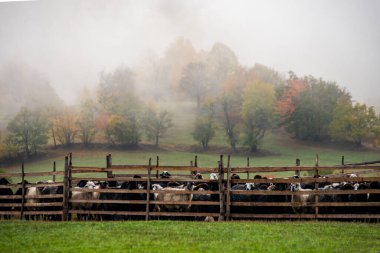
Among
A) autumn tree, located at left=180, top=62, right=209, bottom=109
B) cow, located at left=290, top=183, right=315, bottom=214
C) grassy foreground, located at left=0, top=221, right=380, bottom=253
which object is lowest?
grassy foreground, located at left=0, top=221, right=380, bottom=253

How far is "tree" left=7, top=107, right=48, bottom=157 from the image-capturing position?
160 feet

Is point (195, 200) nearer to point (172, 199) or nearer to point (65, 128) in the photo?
point (172, 199)

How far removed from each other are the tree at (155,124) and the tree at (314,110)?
12.2m

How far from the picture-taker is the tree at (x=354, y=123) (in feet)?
165

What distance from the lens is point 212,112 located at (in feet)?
198

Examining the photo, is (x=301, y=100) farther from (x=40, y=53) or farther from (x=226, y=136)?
(x=40, y=53)

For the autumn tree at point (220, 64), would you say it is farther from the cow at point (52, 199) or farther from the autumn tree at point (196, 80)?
the cow at point (52, 199)

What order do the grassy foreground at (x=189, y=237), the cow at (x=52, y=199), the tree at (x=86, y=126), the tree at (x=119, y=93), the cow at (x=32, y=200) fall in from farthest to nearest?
the tree at (x=119, y=93)
the tree at (x=86, y=126)
the cow at (x=32, y=200)
the cow at (x=52, y=199)
the grassy foreground at (x=189, y=237)

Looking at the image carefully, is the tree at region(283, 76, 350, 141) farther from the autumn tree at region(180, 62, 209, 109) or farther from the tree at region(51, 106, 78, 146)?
the tree at region(51, 106, 78, 146)

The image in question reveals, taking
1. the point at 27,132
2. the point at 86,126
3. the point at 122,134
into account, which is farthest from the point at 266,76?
the point at 27,132

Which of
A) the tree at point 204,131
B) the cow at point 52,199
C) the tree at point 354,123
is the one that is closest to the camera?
the cow at point 52,199

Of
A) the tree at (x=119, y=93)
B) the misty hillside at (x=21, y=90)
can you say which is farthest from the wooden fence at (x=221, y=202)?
the tree at (x=119, y=93)

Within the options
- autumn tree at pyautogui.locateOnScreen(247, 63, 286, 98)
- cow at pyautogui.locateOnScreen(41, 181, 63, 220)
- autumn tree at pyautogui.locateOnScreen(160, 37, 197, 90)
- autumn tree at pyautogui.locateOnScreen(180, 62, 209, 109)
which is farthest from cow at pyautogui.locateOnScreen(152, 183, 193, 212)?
autumn tree at pyautogui.locateOnScreen(180, 62, 209, 109)

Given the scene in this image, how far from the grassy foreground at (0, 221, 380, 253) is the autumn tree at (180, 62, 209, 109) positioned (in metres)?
53.5
